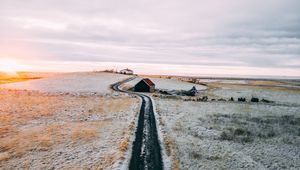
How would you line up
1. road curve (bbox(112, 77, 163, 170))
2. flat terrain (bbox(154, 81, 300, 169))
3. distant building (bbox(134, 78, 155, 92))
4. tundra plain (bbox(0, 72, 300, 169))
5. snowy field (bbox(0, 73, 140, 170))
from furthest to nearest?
distant building (bbox(134, 78, 155, 92)), flat terrain (bbox(154, 81, 300, 169)), tundra plain (bbox(0, 72, 300, 169)), snowy field (bbox(0, 73, 140, 170)), road curve (bbox(112, 77, 163, 170))

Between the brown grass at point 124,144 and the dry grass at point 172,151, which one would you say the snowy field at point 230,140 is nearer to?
the dry grass at point 172,151

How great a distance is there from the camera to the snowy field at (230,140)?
23.2 meters

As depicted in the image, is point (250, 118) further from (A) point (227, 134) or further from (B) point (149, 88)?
(B) point (149, 88)

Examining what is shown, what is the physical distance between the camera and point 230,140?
2962cm

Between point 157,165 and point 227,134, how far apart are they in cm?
1370

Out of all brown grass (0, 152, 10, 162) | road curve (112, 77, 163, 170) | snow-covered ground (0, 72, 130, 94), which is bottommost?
brown grass (0, 152, 10, 162)

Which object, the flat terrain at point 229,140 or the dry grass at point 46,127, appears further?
the dry grass at point 46,127

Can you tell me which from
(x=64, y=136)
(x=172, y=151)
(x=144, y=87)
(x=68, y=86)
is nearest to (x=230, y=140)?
(x=172, y=151)

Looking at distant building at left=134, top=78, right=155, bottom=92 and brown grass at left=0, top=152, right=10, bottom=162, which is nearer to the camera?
brown grass at left=0, top=152, right=10, bottom=162

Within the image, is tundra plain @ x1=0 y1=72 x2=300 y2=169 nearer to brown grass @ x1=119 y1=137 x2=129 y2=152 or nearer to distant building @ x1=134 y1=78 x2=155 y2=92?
brown grass @ x1=119 y1=137 x2=129 y2=152

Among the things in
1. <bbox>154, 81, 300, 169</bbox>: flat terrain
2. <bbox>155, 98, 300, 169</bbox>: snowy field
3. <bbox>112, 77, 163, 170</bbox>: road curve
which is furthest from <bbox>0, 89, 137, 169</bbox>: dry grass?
<bbox>155, 98, 300, 169</bbox>: snowy field

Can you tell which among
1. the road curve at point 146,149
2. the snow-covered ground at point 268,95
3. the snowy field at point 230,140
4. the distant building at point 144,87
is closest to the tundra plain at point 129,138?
the snowy field at point 230,140

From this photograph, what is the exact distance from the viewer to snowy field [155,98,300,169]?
23.2m

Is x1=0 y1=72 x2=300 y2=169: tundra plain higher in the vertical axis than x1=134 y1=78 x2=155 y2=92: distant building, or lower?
lower
